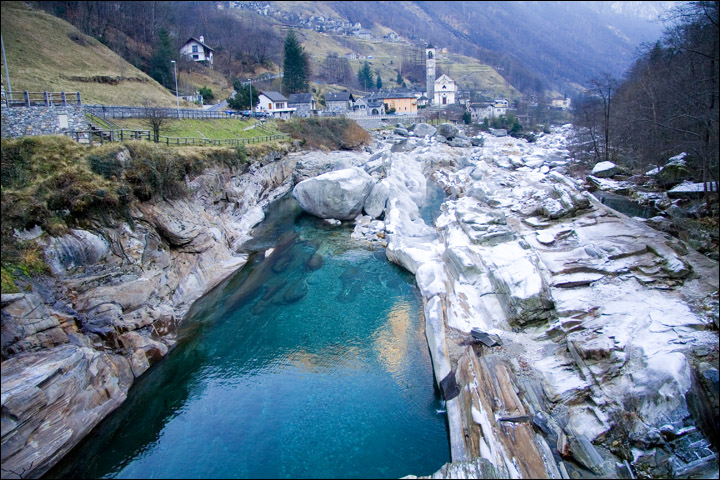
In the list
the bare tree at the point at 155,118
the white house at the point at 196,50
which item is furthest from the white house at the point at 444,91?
the bare tree at the point at 155,118

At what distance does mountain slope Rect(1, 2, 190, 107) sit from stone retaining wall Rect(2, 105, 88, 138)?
916cm

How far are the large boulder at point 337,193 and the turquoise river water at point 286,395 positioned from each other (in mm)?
10350

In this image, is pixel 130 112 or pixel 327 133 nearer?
pixel 130 112

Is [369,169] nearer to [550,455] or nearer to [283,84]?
[550,455]

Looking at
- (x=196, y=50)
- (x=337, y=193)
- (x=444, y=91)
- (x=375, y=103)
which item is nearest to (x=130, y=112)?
(x=337, y=193)

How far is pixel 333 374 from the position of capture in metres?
15.6

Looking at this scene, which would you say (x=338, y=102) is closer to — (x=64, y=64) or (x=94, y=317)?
(x=64, y=64)

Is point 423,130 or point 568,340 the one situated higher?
point 423,130

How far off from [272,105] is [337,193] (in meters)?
32.2

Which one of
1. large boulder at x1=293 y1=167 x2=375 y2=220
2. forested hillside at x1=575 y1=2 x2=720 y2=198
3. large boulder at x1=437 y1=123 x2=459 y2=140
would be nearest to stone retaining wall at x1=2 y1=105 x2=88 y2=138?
large boulder at x1=293 y1=167 x2=375 y2=220

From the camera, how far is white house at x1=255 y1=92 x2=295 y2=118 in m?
57.6

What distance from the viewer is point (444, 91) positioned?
326 feet

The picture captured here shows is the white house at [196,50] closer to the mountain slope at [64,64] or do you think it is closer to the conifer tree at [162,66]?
the conifer tree at [162,66]

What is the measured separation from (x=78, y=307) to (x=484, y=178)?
32.4 meters
